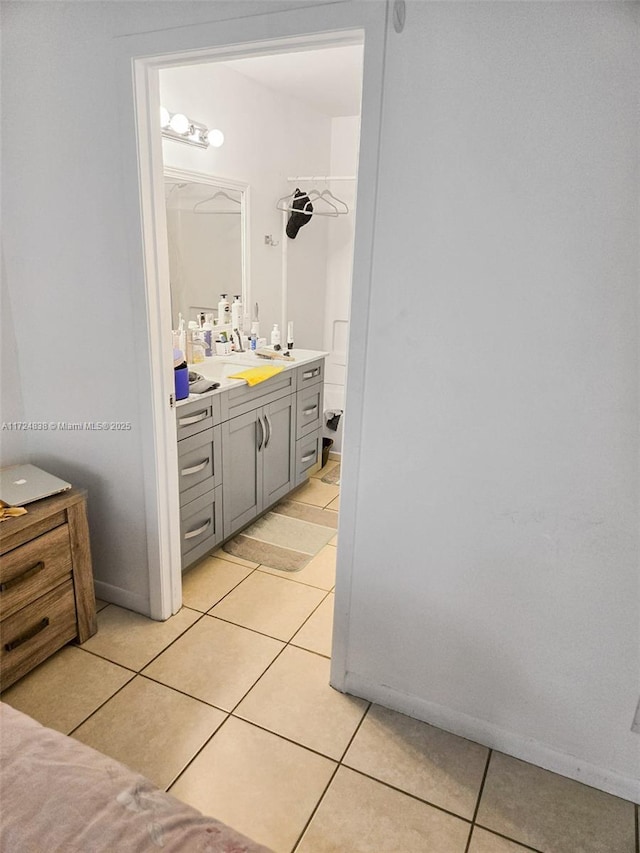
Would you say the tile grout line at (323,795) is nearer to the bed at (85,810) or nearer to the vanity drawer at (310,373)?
the bed at (85,810)

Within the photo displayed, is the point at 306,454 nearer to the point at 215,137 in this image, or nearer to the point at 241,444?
the point at 241,444

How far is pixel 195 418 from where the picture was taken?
7.99ft

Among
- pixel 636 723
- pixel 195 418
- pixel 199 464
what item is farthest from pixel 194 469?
pixel 636 723

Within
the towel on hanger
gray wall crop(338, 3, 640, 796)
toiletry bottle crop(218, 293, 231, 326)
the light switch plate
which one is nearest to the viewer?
gray wall crop(338, 3, 640, 796)

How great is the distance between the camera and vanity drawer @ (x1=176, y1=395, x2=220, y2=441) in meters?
2.36

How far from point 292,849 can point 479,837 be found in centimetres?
50

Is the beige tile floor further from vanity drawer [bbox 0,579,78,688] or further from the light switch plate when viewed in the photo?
the light switch plate

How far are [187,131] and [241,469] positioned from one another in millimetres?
1698

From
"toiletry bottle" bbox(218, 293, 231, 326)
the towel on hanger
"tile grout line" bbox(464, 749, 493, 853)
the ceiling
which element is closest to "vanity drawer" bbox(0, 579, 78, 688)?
"tile grout line" bbox(464, 749, 493, 853)

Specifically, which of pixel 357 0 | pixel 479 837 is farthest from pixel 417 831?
pixel 357 0

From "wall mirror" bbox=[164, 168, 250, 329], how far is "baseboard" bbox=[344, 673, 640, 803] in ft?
6.83

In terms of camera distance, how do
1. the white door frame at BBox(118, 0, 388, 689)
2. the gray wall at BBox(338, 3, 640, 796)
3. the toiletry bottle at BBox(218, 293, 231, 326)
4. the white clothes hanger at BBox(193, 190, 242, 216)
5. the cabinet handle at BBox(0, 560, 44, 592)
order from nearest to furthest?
the gray wall at BBox(338, 3, 640, 796)
the white door frame at BBox(118, 0, 388, 689)
the cabinet handle at BBox(0, 560, 44, 592)
the white clothes hanger at BBox(193, 190, 242, 216)
the toiletry bottle at BBox(218, 293, 231, 326)

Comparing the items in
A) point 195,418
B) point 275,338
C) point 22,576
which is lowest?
point 22,576

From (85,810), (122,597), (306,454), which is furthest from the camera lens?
(306,454)
